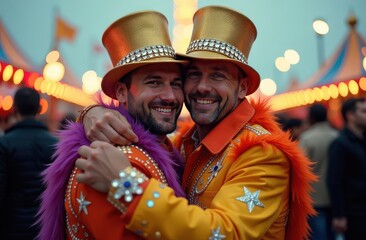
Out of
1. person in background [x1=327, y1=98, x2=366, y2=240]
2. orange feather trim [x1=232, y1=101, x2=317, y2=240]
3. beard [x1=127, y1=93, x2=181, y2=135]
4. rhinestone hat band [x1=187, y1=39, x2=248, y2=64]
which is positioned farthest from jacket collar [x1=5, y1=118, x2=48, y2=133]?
person in background [x1=327, y1=98, x2=366, y2=240]

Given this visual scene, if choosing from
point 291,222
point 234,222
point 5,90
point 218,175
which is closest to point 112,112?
point 218,175

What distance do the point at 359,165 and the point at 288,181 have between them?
2.57 metres

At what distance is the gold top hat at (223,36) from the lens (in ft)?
8.86

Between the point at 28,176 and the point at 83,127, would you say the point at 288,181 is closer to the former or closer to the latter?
the point at 83,127

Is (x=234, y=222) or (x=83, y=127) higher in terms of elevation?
(x=83, y=127)

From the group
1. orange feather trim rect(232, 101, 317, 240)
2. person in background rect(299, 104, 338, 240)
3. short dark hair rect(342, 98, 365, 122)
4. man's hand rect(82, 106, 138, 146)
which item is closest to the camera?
man's hand rect(82, 106, 138, 146)

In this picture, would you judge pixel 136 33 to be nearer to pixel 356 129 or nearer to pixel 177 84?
pixel 177 84

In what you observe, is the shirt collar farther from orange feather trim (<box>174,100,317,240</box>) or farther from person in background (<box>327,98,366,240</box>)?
person in background (<box>327,98,366,240</box>)

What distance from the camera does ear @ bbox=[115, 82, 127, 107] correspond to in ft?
9.08

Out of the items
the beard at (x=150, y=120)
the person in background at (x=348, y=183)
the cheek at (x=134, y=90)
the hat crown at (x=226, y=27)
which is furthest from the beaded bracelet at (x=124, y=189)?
the person in background at (x=348, y=183)

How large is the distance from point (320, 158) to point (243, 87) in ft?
10.7

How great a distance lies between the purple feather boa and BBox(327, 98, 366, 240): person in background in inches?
114

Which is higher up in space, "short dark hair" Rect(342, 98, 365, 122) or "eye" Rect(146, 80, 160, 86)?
"eye" Rect(146, 80, 160, 86)

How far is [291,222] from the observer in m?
2.66
